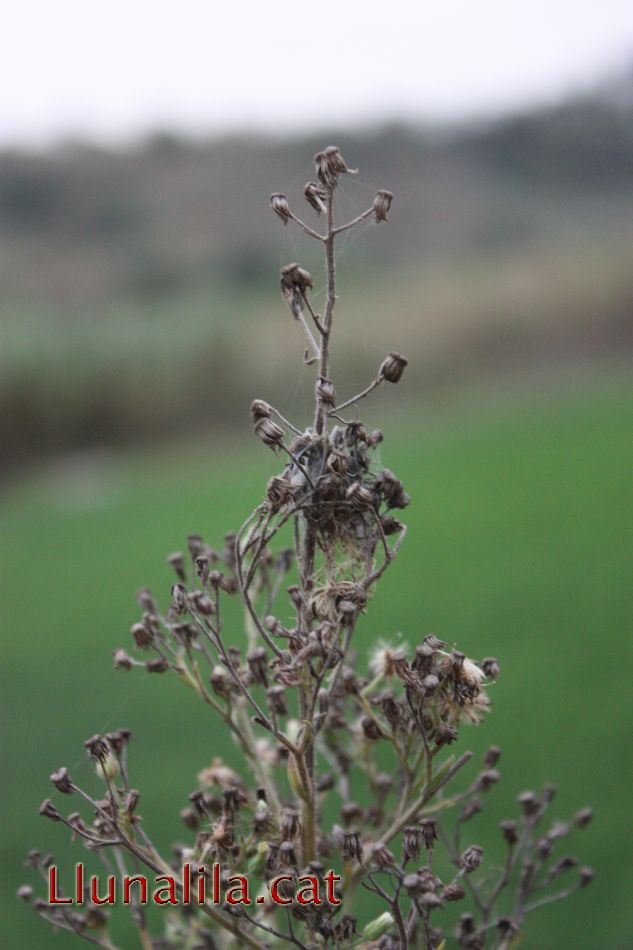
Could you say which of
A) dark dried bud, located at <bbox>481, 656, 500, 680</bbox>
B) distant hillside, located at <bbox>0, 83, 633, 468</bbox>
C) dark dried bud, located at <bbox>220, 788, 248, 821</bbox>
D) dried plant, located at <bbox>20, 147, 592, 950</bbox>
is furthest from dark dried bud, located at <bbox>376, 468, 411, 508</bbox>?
distant hillside, located at <bbox>0, 83, 633, 468</bbox>

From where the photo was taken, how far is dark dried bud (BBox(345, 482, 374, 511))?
61 centimetres

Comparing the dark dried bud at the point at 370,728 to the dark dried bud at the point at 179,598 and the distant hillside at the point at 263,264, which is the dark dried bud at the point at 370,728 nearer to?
the dark dried bud at the point at 179,598

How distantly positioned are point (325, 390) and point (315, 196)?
123mm

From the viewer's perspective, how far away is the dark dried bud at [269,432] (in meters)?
0.61

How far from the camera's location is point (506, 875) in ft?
2.67

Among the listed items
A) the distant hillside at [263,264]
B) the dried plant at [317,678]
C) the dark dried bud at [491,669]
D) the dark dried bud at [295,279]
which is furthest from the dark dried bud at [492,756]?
the distant hillside at [263,264]

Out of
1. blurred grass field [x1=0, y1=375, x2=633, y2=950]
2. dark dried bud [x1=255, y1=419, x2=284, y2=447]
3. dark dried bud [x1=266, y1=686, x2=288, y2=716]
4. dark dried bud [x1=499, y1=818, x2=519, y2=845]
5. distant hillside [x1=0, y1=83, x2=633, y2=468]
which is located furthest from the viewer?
distant hillside [x1=0, y1=83, x2=633, y2=468]

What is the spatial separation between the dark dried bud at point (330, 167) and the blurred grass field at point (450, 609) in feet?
0.63

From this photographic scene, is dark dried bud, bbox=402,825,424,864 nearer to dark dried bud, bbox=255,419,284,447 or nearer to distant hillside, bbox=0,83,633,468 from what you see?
dark dried bud, bbox=255,419,284,447

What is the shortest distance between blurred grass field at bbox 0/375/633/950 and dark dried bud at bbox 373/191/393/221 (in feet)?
0.60

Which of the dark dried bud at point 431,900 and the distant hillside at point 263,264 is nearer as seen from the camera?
the dark dried bud at point 431,900

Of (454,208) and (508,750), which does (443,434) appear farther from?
(454,208)

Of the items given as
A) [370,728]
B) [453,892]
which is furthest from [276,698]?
[453,892]

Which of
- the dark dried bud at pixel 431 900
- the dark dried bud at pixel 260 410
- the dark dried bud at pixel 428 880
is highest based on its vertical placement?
the dark dried bud at pixel 260 410
